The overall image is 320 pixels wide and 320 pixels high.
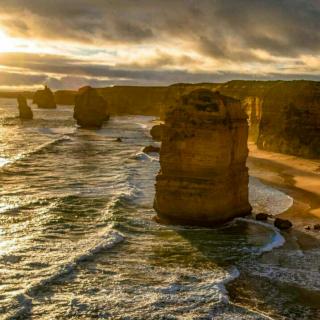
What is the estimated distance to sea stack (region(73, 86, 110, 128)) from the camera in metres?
88.8

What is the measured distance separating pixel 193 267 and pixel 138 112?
477ft

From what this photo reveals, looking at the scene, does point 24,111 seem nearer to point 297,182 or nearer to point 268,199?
point 297,182

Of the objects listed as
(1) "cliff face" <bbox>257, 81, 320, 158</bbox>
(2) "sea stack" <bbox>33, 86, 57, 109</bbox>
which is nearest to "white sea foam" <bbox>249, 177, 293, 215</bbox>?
(1) "cliff face" <bbox>257, 81, 320, 158</bbox>

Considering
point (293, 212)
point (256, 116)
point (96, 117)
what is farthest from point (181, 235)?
point (96, 117)

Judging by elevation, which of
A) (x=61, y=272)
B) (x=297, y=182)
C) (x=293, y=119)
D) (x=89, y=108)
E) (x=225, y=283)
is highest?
(x=293, y=119)

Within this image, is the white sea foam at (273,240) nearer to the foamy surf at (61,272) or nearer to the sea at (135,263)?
the sea at (135,263)

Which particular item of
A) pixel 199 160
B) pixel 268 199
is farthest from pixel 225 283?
pixel 268 199

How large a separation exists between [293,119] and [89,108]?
48.0 meters

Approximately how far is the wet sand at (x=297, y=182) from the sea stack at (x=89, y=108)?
40.2 m

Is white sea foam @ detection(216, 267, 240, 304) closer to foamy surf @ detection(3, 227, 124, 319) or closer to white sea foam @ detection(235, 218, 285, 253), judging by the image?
white sea foam @ detection(235, 218, 285, 253)

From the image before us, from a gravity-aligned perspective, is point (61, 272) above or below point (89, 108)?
below

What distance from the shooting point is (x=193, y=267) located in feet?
56.1

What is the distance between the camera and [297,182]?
115 feet

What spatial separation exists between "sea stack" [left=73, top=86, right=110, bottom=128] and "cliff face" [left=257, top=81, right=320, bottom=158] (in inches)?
1678
